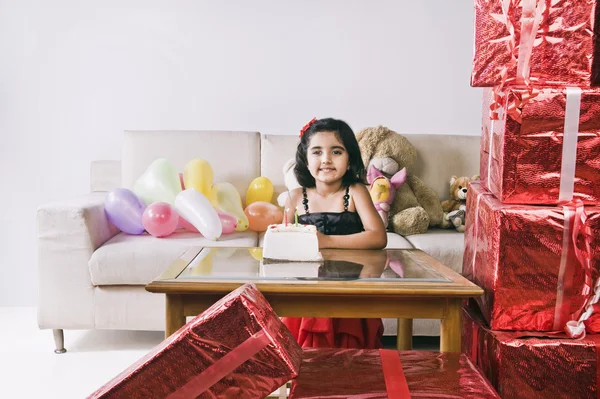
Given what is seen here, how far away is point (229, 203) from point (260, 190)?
6.5 inches

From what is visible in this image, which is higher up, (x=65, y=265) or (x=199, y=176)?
(x=199, y=176)

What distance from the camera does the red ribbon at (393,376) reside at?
2.85ft

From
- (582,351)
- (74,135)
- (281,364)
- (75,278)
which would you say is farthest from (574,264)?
(74,135)

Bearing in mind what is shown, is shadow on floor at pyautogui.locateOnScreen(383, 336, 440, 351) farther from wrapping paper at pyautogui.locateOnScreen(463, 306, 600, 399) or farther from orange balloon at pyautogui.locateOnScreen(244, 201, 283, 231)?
wrapping paper at pyautogui.locateOnScreen(463, 306, 600, 399)

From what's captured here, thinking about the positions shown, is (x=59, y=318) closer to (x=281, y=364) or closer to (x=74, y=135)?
(x=74, y=135)

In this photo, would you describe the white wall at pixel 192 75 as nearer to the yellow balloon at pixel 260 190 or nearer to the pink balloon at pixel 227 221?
the yellow balloon at pixel 260 190

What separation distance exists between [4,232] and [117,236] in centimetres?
95

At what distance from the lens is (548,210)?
1.05m

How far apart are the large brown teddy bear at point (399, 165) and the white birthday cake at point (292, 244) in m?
1.23

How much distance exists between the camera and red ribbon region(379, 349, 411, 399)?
0.87 m

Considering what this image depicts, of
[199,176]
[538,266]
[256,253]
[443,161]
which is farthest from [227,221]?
[538,266]

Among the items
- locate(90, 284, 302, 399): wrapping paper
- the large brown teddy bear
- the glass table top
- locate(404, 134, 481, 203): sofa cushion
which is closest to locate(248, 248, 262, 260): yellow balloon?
the glass table top

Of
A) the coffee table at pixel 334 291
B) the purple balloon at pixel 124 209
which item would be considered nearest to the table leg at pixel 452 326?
the coffee table at pixel 334 291

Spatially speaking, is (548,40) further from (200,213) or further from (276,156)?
(276,156)
